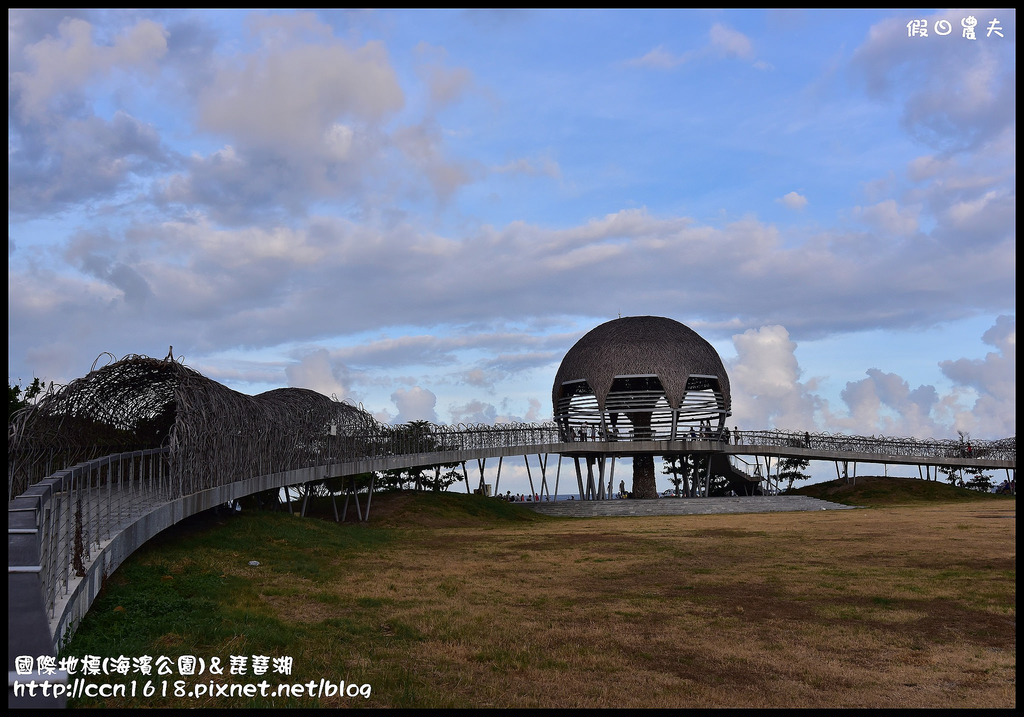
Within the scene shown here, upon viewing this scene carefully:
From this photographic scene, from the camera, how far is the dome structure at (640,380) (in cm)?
4922

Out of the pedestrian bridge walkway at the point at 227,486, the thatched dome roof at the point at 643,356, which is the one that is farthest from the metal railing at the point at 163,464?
the thatched dome roof at the point at 643,356

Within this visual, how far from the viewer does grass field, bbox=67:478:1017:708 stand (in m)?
8.79

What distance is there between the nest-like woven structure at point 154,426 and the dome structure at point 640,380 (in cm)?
2628

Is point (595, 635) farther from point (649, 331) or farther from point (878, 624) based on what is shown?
point (649, 331)

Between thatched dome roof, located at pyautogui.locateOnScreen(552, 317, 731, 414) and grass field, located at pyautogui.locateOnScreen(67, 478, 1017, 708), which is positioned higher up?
thatched dome roof, located at pyautogui.locateOnScreen(552, 317, 731, 414)

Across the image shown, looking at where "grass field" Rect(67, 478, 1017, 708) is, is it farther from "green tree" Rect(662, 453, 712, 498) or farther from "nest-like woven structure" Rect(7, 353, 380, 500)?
"green tree" Rect(662, 453, 712, 498)

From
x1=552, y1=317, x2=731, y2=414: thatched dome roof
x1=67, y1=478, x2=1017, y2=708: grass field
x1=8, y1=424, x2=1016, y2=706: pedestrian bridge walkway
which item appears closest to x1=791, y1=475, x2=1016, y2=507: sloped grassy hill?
x1=8, y1=424, x2=1016, y2=706: pedestrian bridge walkway

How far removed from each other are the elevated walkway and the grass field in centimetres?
1938

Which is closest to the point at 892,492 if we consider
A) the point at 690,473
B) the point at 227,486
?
the point at 690,473

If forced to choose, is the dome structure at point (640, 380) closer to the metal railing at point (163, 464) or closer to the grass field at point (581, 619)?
the metal railing at point (163, 464)

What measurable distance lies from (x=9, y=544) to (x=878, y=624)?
11131 mm

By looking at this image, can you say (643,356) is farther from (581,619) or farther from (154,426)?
(581,619)

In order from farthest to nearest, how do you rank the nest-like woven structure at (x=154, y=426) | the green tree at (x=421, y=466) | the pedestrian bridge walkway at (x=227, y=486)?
the green tree at (x=421, y=466) < the nest-like woven structure at (x=154, y=426) < the pedestrian bridge walkway at (x=227, y=486)

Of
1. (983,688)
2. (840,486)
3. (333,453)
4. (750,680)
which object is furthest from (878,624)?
(840,486)
